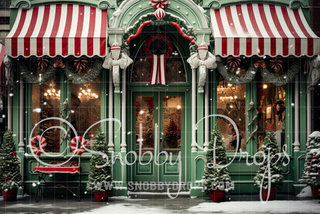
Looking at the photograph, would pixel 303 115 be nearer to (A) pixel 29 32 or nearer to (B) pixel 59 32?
(B) pixel 59 32

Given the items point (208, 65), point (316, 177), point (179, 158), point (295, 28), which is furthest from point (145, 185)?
point (295, 28)

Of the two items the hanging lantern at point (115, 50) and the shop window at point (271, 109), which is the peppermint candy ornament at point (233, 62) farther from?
the hanging lantern at point (115, 50)

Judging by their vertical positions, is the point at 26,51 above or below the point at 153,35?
below

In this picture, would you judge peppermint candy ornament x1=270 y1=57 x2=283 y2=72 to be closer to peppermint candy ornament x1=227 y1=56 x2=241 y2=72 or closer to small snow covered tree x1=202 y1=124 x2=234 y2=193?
peppermint candy ornament x1=227 y1=56 x2=241 y2=72

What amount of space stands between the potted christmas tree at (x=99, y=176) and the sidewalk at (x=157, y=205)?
10.4 inches

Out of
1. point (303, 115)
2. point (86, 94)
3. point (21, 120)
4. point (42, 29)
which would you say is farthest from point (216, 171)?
point (42, 29)

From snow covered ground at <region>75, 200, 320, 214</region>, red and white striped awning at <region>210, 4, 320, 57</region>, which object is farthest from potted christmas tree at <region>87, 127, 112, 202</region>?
red and white striped awning at <region>210, 4, 320, 57</region>

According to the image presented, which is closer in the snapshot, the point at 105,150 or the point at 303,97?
the point at 105,150

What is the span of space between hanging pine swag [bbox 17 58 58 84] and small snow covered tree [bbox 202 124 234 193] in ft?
16.1

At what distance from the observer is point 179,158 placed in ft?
37.7

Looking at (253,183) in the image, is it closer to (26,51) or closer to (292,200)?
(292,200)

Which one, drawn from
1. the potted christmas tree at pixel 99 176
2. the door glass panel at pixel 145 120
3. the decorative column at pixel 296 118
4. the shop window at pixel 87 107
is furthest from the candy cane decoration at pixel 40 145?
the decorative column at pixel 296 118

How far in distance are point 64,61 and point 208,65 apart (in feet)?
13.4

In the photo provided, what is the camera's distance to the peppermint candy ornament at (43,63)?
10812 mm
